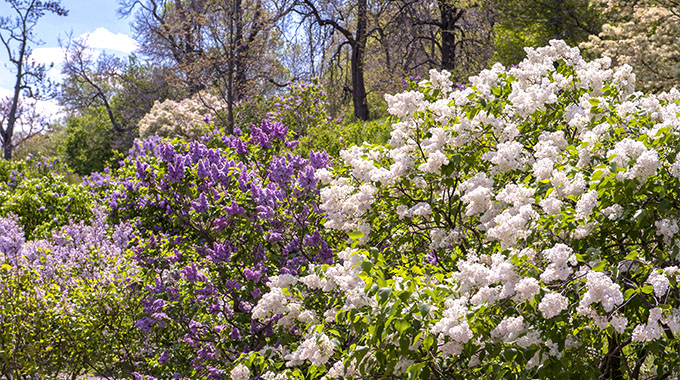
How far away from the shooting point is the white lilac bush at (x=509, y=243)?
2.65m

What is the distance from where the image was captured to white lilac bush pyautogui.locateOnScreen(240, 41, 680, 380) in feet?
8.69

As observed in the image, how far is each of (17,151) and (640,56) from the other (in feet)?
113

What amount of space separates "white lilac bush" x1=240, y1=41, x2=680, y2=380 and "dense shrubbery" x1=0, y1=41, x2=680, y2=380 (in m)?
0.01

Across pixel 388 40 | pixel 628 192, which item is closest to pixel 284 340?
pixel 628 192

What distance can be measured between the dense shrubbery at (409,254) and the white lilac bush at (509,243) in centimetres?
1

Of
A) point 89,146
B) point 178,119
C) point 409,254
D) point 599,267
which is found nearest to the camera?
point 599,267

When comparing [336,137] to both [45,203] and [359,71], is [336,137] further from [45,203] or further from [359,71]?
[359,71]

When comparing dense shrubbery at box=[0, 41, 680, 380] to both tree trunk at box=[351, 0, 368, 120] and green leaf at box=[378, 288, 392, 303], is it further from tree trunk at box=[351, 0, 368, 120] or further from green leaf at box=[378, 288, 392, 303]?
tree trunk at box=[351, 0, 368, 120]

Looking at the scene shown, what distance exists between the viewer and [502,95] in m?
4.24

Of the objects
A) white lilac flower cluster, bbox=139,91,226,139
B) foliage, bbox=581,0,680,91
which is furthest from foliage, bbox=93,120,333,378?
white lilac flower cluster, bbox=139,91,226,139

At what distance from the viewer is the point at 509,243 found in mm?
3055

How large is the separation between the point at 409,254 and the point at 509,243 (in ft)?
4.63

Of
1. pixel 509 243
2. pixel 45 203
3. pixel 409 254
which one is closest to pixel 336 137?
pixel 45 203

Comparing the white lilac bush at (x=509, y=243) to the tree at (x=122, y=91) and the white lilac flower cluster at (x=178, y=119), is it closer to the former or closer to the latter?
the white lilac flower cluster at (x=178, y=119)
